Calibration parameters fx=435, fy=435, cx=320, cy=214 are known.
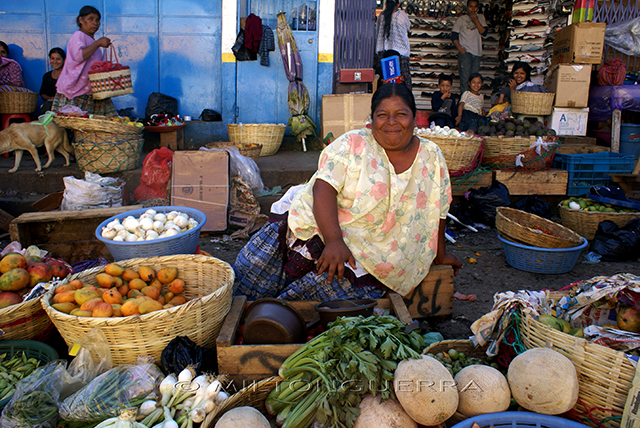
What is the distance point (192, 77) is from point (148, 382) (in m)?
6.12

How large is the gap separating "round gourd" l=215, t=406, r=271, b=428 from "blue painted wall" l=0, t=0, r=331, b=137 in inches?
242

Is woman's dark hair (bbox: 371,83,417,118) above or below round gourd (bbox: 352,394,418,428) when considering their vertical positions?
above

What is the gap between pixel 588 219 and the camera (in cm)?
478

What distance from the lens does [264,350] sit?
212 cm

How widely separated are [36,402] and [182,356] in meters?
0.61

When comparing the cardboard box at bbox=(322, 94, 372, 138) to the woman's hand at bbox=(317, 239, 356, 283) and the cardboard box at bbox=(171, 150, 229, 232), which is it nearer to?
the cardboard box at bbox=(171, 150, 229, 232)

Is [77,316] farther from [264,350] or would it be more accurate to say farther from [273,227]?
[273,227]

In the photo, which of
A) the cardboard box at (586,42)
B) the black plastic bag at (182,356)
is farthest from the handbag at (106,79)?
the cardboard box at (586,42)

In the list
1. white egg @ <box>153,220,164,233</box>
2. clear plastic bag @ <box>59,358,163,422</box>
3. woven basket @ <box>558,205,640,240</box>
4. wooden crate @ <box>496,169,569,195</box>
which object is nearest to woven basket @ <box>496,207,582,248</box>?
woven basket @ <box>558,205,640,240</box>

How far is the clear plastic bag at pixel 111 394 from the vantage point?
1826mm

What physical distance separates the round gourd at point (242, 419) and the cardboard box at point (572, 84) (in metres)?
7.50

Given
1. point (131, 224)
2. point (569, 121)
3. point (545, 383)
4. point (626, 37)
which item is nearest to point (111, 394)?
point (131, 224)

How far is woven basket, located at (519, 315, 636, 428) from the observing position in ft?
5.72

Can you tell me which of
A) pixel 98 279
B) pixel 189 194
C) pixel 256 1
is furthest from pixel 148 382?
pixel 256 1
